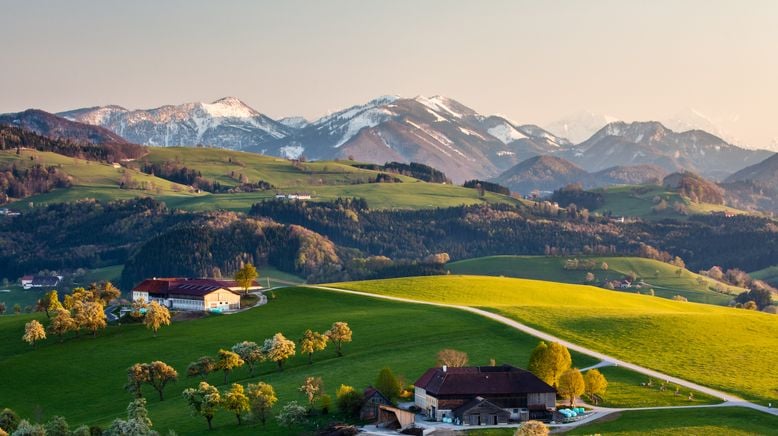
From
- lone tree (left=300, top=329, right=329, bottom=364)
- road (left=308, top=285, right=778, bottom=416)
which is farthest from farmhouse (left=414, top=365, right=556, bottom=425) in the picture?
lone tree (left=300, top=329, right=329, bottom=364)

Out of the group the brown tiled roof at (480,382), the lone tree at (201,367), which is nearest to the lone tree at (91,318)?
the lone tree at (201,367)

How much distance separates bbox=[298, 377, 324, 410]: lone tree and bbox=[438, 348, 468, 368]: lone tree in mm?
14811

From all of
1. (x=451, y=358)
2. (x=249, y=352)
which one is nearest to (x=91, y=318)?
(x=249, y=352)

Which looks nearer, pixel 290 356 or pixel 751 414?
pixel 751 414

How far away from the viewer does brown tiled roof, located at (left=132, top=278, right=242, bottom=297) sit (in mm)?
180425

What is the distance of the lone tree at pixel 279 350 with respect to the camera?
435ft

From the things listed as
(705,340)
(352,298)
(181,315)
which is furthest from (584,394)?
(181,315)

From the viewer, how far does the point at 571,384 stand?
108688mm

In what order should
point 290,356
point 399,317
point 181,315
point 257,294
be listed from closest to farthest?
point 290,356 < point 399,317 < point 181,315 < point 257,294

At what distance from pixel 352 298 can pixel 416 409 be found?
68.6 m

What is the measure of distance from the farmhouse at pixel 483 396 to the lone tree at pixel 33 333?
72.7m

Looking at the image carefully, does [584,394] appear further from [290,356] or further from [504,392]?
[290,356]

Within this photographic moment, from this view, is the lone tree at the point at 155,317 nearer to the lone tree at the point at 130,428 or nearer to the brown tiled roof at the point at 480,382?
the lone tree at the point at 130,428

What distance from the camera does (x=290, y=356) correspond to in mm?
139250
